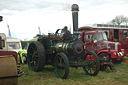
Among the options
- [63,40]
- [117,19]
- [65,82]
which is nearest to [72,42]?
[63,40]

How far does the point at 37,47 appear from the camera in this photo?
294 inches

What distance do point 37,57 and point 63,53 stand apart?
187cm

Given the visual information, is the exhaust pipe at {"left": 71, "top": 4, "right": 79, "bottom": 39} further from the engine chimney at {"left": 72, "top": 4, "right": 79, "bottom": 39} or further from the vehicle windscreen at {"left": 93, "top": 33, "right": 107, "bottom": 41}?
Answer: the vehicle windscreen at {"left": 93, "top": 33, "right": 107, "bottom": 41}

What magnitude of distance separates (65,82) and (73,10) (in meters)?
2.85

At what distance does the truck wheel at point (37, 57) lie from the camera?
728 centimetres

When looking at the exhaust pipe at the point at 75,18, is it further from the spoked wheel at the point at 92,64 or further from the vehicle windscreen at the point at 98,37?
the vehicle windscreen at the point at 98,37

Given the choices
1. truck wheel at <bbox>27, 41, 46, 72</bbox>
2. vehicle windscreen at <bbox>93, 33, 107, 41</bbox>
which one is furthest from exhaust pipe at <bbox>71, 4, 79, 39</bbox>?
vehicle windscreen at <bbox>93, 33, 107, 41</bbox>

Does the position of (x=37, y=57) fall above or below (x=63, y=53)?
below

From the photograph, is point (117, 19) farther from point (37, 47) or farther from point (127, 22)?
point (37, 47)

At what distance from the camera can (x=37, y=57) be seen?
7.78 metres

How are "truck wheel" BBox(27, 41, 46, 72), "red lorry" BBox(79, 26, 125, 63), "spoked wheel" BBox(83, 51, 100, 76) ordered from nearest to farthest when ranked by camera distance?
"spoked wheel" BBox(83, 51, 100, 76), "truck wheel" BBox(27, 41, 46, 72), "red lorry" BBox(79, 26, 125, 63)

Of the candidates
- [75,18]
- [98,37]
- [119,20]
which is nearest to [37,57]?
[75,18]

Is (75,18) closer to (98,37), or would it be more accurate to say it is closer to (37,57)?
(37,57)

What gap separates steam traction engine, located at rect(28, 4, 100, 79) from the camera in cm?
655
